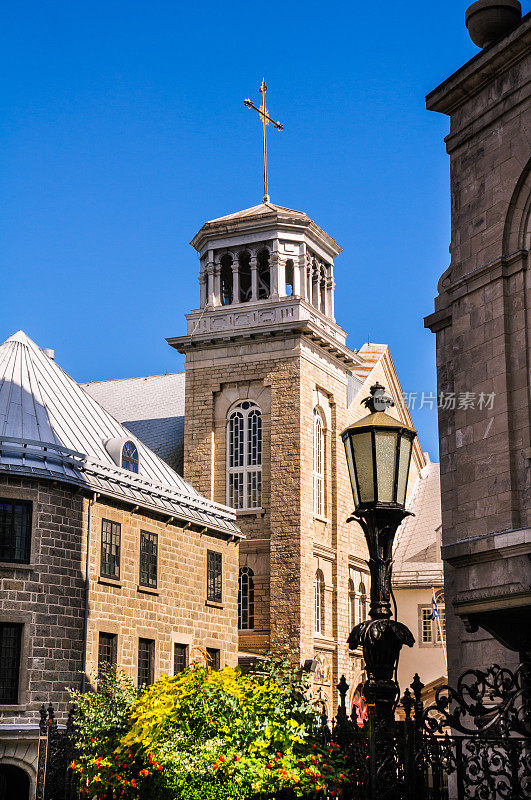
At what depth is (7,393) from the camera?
27.5 metres

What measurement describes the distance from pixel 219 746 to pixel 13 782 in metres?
15.9

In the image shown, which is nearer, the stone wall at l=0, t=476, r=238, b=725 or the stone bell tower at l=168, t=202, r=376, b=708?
the stone wall at l=0, t=476, r=238, b=725

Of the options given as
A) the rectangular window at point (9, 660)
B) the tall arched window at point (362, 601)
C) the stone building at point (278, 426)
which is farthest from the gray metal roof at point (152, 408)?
the rectangular window at point (9, 660)

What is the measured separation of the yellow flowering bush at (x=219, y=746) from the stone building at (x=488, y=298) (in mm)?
4402

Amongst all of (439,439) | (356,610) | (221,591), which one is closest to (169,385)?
(356,610)

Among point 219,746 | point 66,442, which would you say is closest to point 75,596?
point 66,442

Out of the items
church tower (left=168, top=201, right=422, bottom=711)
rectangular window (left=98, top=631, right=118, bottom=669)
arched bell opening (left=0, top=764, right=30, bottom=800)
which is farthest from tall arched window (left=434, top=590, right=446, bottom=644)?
arched bell opening (left=0, top=764, right=30, bottom=800)

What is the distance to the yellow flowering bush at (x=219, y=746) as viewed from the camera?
8.76 m

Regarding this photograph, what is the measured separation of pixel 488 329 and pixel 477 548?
18.5 feet

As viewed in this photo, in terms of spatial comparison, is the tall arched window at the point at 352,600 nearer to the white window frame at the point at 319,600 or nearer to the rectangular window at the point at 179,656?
the white window frame at the point at 319,600

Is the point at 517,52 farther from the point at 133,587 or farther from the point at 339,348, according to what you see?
the point at 339,348

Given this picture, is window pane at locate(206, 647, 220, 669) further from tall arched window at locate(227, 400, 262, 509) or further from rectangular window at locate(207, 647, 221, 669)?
tall arched window at locate(227, 400, 262, 509)

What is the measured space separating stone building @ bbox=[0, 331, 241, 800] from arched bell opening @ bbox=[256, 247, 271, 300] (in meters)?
11.1

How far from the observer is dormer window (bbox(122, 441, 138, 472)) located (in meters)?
29.5
